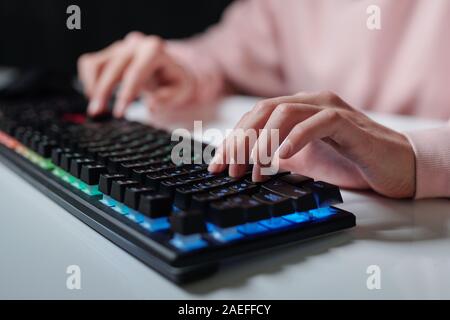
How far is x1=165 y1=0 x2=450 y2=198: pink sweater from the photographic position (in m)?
0.86

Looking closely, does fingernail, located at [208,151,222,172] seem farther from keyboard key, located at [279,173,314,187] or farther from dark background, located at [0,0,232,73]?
dark background, located at [0,0,232,73]

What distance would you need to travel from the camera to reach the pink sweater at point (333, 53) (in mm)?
863

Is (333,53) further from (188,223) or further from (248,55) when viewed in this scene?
(188,223)

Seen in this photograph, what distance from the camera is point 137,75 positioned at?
88 centimetres

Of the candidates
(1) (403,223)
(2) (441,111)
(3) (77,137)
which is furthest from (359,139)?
(2) (441,111)

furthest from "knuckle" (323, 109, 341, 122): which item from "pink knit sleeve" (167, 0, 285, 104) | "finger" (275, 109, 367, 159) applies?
"pink knit sleeve" (167, 0, 285, 104)

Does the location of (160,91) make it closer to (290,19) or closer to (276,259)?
(290,19)

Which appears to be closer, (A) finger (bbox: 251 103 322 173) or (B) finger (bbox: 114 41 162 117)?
(A) finger (bbox: 251 103 322 173)

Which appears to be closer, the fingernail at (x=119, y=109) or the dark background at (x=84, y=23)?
the fingernail at (x=119, y=109)

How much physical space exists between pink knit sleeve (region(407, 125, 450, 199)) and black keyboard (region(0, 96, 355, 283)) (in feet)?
0.34

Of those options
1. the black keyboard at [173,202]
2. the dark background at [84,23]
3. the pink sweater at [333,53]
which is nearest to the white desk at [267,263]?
the black keyboard at [173,202]

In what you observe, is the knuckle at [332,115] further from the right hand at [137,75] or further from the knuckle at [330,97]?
the right hand at [137,75]
